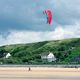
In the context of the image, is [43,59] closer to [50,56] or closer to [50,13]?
[50,56]

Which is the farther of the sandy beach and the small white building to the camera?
the small white building

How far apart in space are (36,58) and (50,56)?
5.87 meters

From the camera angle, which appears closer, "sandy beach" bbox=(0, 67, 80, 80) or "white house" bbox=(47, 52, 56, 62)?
"sandy beach" bbox=(0, 67, 80, 80)

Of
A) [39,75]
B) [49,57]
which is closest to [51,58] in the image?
[49,57]

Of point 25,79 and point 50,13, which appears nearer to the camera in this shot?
point 25,79

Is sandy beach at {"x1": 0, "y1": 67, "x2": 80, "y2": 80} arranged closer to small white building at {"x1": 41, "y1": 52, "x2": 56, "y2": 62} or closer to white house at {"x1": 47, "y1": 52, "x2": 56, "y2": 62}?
white house at {"x1": 47, "y1": 52, "x2": 56, "y2": 62}

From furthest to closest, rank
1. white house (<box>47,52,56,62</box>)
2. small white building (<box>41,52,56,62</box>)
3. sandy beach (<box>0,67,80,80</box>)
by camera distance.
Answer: small white building (<box>41,52,56,62</box>)
white house (<box>47,52,56,62</box>)
sandy beach (<box>0,67,80,80</box>)

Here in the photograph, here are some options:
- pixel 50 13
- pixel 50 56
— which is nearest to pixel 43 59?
pixel 50 56

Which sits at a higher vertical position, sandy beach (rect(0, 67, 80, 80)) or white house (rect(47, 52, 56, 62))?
white house (rect(47, 52, 56, 62))

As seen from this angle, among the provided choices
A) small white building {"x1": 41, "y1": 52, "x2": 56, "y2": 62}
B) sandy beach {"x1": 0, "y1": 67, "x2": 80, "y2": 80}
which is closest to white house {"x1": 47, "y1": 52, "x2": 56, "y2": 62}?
small white building {"x1": 41, "y1": 52, "x2": 56, "y2": 62}

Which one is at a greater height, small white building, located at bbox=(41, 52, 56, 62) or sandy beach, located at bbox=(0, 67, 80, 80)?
small white building, located at bbox=(41, 52, 56, 62)

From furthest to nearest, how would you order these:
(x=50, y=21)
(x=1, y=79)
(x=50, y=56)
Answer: (x=50, y=56), (x=50, y=21), (x=1, y=79)

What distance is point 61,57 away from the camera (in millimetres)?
166125

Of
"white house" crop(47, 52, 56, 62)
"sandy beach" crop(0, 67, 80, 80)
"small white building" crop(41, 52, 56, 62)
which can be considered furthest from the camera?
"small white building" crop(41, 52, 56, 62)
